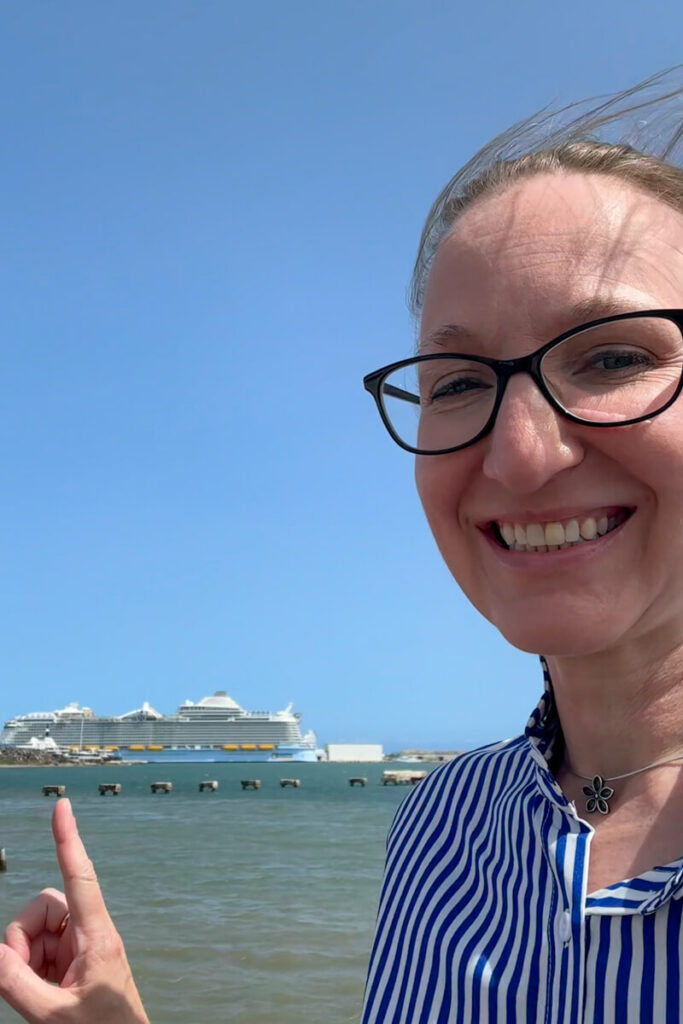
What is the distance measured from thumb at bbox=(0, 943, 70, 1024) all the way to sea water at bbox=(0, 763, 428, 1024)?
6545mm

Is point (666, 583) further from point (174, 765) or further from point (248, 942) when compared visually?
point (174, 765)

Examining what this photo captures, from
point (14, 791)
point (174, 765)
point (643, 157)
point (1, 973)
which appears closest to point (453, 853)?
point (1, 973)

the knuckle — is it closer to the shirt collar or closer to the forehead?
the shirt collar

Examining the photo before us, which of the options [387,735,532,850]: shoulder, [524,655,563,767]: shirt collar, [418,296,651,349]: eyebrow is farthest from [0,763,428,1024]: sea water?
[418,296,651,349]: eyebrow

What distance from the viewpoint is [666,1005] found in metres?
0.84

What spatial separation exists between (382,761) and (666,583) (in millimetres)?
124880

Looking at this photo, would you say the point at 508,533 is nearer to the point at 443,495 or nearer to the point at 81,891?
the point at 443,495

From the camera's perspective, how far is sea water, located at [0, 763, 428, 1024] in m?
7.45

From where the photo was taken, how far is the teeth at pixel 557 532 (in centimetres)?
96

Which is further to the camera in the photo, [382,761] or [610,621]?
[382,761]

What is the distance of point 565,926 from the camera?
923 millimetres

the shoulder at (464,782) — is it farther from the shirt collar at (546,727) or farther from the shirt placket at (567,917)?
the shirt placket at (567,917)

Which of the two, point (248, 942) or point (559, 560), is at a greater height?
point (559, 560)

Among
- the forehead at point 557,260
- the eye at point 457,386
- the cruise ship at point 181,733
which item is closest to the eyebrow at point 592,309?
the forehead at point 557,260
